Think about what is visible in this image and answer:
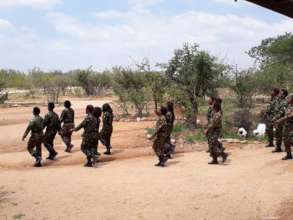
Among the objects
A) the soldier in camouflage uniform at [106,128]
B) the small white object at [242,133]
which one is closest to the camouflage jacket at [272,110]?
the small white object at [242,133]

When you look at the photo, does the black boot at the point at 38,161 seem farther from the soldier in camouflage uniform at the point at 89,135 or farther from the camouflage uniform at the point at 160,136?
the camouflage uniform at the point at 160,136

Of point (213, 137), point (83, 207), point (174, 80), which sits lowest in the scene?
point (83, 207)

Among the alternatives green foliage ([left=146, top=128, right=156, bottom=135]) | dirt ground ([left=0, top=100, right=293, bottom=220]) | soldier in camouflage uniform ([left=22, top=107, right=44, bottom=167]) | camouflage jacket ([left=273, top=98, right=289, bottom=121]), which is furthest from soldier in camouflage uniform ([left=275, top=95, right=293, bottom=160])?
green foliage ([left=146, top=128, right=156, bottom=135])

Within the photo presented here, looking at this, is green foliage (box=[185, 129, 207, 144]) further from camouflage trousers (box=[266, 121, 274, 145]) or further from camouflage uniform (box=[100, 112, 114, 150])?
camouflage uniform (box=[100, 112, 114, 150])

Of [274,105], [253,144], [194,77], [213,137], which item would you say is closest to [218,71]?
[194,77]

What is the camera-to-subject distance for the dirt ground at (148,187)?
8.72 m

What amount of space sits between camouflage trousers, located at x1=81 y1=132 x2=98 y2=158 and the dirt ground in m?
0.43

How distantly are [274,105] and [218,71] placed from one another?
21.4 ft

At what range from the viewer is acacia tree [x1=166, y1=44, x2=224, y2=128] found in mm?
20531

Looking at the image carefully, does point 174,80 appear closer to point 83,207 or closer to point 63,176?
point 63,176

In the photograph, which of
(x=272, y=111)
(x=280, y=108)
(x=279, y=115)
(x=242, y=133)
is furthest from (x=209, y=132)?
(x=242, y=133)

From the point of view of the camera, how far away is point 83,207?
9133 millimetres

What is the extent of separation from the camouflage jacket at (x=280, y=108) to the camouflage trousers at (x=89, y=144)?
5.09 meters

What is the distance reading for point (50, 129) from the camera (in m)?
14.8
